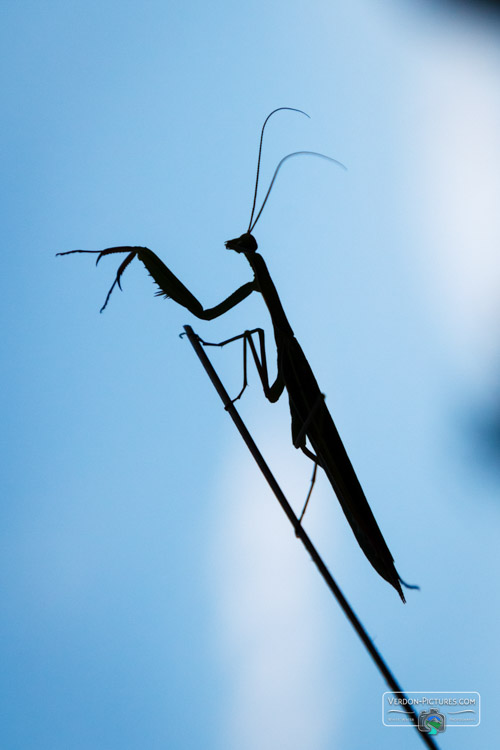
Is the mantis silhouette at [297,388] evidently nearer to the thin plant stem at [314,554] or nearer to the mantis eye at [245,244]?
the mantis eye at [245,244]

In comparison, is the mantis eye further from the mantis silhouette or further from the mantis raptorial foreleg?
the mantis raptorial foreleg

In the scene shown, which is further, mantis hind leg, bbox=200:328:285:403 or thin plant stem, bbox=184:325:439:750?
mantis hind leg, bbox=200:328:285:403

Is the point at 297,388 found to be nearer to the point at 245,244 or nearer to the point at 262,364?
the point at 262,364

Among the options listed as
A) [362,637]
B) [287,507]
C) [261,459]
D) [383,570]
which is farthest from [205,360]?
[383,570]

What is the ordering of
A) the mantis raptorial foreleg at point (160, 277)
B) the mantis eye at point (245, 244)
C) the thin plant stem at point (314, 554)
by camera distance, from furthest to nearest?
the mantis eye at point (245, 244)
the mantis raptorial foreleg at point (160, 277)
the thin plant stem at point (314, 554)

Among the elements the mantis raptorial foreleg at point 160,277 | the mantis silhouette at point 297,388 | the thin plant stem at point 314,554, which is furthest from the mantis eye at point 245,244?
the thin plant stem at point 314,554

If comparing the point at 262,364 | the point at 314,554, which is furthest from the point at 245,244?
the point at 314,554

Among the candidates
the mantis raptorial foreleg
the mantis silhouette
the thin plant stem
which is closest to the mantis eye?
the mantis silhouette
